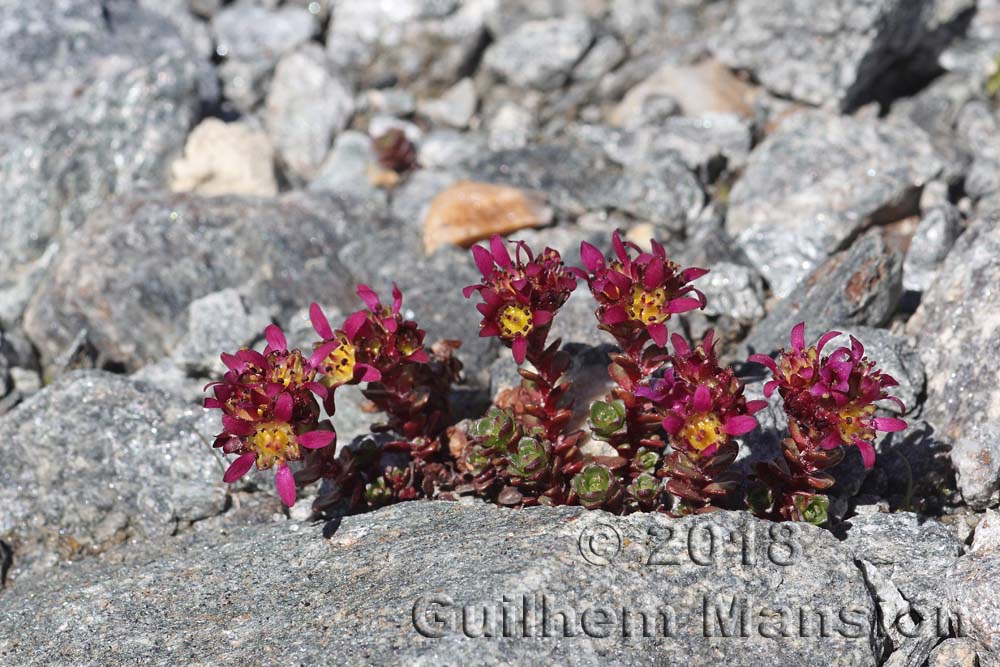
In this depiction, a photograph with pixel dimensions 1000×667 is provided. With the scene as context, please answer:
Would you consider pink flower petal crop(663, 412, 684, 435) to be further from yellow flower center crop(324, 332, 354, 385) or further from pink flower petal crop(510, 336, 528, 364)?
yellow flower center crop(324, 332, 354, 385)

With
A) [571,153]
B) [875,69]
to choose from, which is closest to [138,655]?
[571,153]

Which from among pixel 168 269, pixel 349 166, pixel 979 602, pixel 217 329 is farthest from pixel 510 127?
pixel 979 602

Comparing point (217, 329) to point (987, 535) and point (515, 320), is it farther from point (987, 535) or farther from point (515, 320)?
point (987, 535)

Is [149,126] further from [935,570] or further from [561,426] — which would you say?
[935,570]

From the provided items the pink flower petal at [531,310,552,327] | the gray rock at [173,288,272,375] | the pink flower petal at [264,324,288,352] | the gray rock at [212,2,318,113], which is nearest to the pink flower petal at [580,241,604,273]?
the pink flower petal at [531,310,552,327]

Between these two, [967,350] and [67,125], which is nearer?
[967,350]

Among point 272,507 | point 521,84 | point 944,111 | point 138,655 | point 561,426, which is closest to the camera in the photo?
point 138,655
